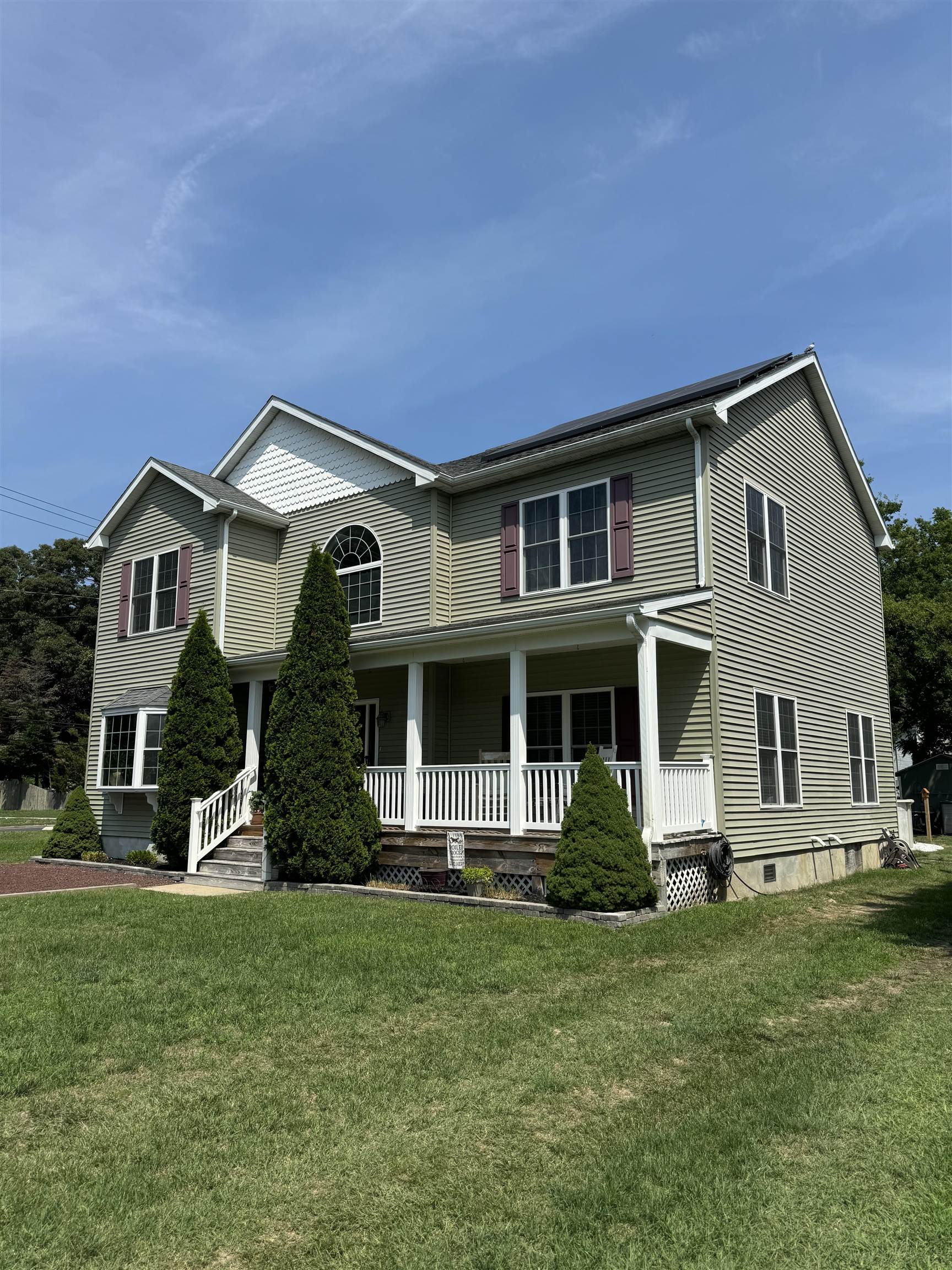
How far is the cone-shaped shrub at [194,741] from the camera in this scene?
49.3ft

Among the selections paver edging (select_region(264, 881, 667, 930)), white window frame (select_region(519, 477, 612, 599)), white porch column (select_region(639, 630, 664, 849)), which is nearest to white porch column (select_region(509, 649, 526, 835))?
paver edging (select_region(264, 881, 667, 930))

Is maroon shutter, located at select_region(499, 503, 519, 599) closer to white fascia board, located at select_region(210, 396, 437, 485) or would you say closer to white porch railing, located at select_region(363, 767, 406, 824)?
white fascia board, located at select_region(210, 396, 437, 485)

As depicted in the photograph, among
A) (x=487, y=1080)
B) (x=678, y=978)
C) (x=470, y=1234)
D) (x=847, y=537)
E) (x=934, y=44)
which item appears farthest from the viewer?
(x=847, y=537)

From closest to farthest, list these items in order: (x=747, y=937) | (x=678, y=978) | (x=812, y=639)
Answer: (x=678, y=978), (x=747, y=937), (x=812, y=639)

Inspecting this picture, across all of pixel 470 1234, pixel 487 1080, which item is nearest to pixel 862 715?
pixel 487 1080

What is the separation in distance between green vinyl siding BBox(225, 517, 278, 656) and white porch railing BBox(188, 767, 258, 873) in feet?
9.68

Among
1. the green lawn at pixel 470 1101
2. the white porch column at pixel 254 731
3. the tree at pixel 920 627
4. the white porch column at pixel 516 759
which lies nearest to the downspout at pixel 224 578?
the white porch column at pixel 254 731

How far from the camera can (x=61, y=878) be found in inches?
567

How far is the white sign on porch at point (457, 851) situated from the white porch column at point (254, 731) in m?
4.94

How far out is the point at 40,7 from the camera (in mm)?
11977

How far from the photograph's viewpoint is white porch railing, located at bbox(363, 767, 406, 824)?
13.4 metres

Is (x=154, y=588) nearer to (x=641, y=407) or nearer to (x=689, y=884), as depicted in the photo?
(x=641, y=407)

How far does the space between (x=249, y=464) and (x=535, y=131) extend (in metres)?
8.93

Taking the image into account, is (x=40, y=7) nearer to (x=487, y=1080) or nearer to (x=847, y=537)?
(x=487, y=1080)
